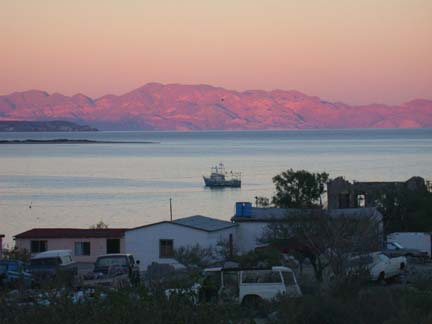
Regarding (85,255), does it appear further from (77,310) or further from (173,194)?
(173,194)

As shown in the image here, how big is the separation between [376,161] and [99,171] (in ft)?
122

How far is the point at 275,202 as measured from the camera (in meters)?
41.4

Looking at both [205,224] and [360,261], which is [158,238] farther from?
[360,261]

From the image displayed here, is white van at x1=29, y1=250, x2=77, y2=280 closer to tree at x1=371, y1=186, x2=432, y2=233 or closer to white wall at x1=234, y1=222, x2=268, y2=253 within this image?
white wall at x1=234, y1=222, x2=268, y2=253

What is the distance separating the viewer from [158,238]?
29.2 m

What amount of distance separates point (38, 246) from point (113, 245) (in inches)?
107

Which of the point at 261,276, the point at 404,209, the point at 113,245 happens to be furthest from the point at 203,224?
the point at 261,276

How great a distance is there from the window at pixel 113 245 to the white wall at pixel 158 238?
62cm

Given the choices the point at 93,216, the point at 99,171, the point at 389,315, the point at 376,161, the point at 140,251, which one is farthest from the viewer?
the point at 376,161

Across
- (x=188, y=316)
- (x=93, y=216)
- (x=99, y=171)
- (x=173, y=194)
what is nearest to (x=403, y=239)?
(x=188, y=316)

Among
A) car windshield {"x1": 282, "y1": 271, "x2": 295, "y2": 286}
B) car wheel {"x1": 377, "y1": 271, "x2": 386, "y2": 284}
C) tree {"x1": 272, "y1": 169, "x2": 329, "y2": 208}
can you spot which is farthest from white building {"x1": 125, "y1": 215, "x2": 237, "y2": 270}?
car windshield {"x1": 282, "y1": 271, "x2": 295, "y2": 286}

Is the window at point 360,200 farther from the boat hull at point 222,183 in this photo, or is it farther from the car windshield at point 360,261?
the boat hull at point 222,183

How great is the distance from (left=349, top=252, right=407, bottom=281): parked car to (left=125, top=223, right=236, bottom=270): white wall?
31.3 feet

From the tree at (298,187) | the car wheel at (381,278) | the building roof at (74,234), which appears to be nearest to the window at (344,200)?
the tree at (298,187)
